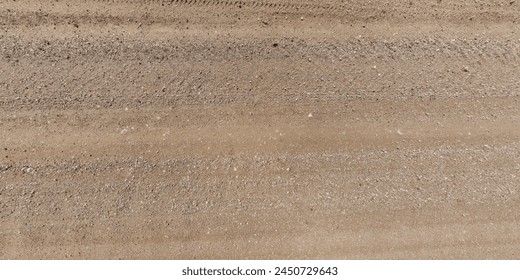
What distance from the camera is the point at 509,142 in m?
5.61

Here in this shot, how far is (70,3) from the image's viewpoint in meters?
5.68

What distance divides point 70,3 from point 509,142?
20.3 feet

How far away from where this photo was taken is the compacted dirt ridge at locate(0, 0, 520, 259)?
5.40m

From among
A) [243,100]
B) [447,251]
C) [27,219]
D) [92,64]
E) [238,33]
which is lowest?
[447,251]

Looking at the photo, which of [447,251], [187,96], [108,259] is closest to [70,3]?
[187,96]

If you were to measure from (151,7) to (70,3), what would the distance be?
1.08 m

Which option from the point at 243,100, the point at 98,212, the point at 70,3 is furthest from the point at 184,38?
the point at 98,212

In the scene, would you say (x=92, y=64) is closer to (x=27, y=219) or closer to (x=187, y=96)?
(x=187, y=96)

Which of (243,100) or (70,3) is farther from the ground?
(70,3)

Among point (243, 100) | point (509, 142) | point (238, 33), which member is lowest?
point (509, 142)

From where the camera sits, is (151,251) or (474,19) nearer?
(151,251)

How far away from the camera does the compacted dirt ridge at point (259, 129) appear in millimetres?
5398

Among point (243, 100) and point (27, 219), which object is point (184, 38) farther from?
point (27, 219)

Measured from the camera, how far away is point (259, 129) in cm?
557
